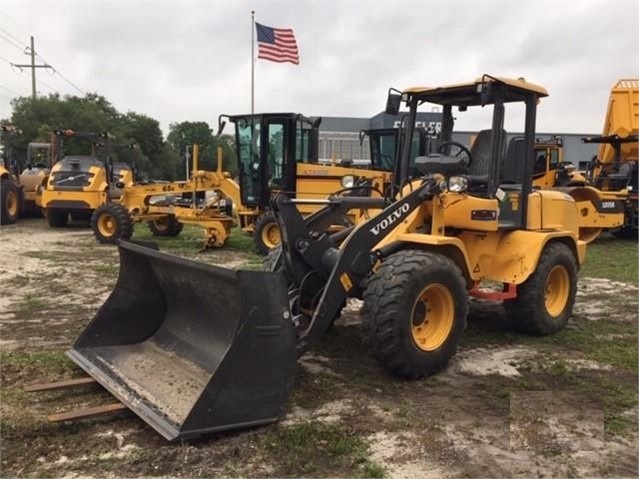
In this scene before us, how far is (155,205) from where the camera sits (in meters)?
13.6

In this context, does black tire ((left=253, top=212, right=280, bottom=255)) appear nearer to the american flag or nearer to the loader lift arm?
the loader lift arm

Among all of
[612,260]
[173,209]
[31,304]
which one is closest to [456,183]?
[31,304]

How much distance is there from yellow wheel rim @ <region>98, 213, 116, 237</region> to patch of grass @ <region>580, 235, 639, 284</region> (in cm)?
918

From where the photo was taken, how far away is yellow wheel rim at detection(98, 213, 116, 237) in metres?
13.0

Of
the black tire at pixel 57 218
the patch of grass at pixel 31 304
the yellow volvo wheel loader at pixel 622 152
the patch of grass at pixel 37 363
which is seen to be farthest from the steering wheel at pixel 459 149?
the black tire at pixel 57 218

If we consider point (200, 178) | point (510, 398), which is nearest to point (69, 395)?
point (510, 398)

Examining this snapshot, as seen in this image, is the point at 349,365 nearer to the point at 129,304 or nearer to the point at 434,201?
the point at 434,201

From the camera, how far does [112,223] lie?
1303 cm

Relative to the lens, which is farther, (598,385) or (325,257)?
(325,257)

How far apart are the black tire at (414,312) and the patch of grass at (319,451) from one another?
0.82 metres

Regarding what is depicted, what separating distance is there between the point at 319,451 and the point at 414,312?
1552mm

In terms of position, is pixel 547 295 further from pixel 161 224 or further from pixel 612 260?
pixel 161 224

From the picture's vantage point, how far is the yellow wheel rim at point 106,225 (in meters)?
13.0

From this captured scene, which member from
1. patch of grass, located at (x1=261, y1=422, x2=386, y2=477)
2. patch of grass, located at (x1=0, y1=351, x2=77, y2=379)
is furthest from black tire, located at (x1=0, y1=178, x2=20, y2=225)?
patch of grass, located at (x1=261, y1=422, x2=386, y2=477)
